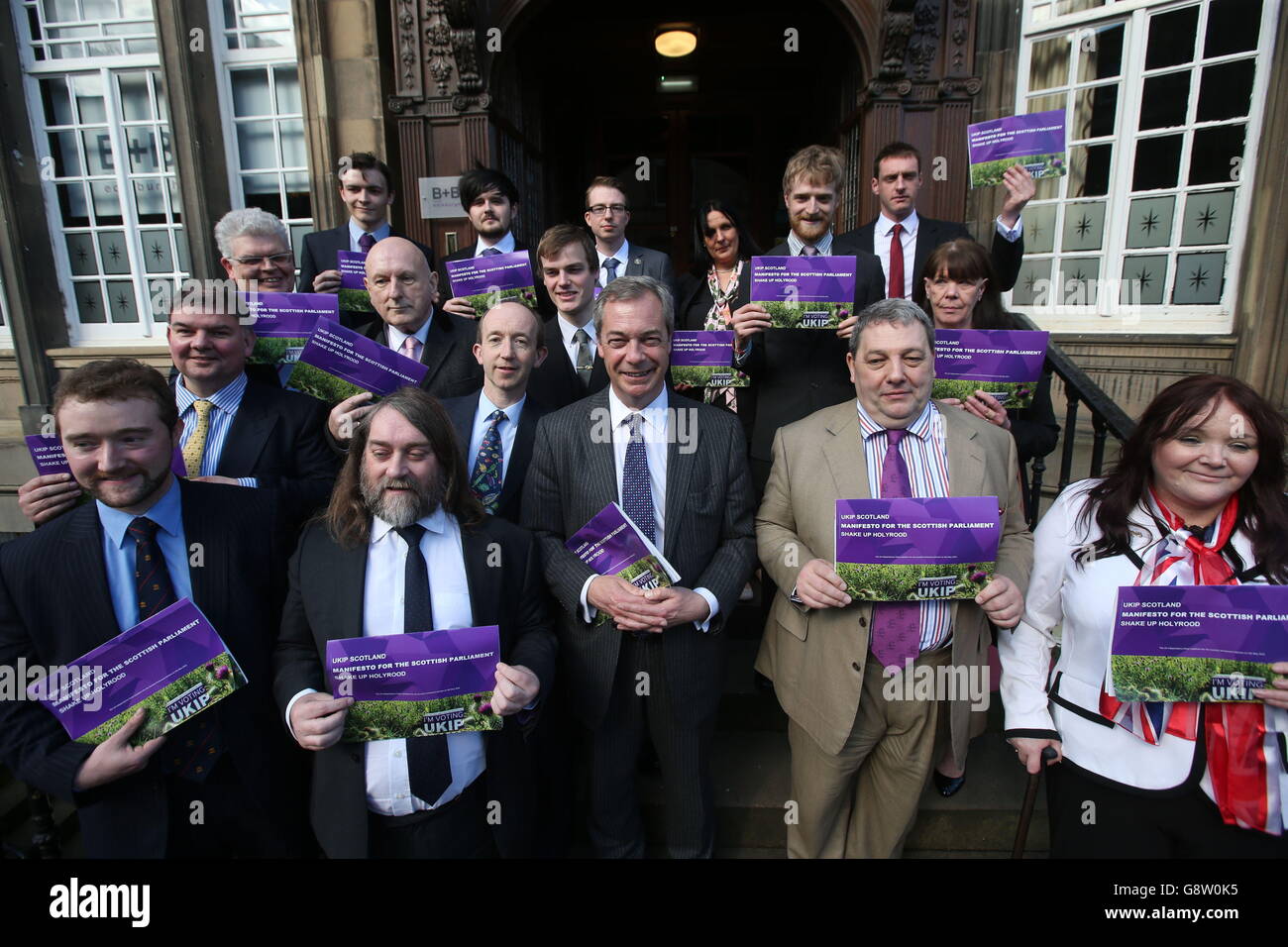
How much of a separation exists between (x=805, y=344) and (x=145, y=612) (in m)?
2.78

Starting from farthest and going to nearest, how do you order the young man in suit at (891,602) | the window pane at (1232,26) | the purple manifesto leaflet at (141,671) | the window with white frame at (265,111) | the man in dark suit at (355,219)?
the window with white frame at (265,111)
the window pane at (1232,26)
the man in dark suit at (355,219)
the young man in suit at (891,602)
the purple manifesto leaflet at (141,671)

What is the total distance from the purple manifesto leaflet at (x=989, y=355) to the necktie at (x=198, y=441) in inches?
115

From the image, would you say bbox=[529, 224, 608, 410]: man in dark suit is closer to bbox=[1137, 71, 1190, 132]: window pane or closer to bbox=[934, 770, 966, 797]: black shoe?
bbox=[934, 770, 966, 797]: black shoe

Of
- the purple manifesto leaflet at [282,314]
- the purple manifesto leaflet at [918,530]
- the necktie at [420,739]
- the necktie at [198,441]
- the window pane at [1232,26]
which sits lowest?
the necktie at [420,739]

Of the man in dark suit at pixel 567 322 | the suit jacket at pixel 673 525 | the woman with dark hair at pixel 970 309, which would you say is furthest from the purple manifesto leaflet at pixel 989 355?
the man in dark suit at pixel 567 322

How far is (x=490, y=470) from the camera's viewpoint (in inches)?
103

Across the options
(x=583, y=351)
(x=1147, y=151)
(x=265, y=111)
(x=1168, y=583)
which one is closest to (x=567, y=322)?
(x=583, y=351)

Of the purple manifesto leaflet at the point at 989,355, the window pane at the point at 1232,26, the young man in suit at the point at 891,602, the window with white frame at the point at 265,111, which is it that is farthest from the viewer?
the window with white frame at the point at 265,111

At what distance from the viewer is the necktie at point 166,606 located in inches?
75.0

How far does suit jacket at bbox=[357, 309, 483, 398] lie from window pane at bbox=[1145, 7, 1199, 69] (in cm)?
674

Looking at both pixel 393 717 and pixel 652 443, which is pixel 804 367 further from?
pixel 393 717

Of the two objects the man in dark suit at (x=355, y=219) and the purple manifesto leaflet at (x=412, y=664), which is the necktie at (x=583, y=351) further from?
the purple manifesto leaflet at (x=412, y=664)

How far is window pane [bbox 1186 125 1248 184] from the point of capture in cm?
552

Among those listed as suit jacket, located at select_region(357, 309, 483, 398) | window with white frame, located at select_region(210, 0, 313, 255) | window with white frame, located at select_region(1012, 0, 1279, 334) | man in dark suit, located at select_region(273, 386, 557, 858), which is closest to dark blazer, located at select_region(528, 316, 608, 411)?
suit jacket, located at select_region(357, 309, 483, 398)
